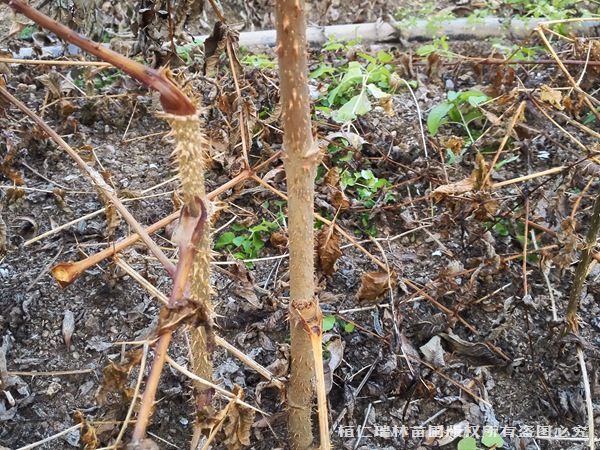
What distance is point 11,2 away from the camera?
78cm

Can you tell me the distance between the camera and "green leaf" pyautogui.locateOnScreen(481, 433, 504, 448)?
1.47 meters

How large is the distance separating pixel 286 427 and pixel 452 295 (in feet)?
2.26

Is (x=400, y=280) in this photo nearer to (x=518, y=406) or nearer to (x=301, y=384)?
(x=518, y=406)

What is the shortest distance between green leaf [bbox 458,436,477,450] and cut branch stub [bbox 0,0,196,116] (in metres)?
1.19

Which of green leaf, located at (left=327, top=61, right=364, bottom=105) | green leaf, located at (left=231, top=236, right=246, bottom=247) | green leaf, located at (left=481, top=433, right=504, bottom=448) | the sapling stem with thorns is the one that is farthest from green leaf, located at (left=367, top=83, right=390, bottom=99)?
the sapling stem with thorns

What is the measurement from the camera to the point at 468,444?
148 cm

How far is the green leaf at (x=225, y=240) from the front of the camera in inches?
79.4

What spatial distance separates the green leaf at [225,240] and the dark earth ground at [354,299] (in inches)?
3.3

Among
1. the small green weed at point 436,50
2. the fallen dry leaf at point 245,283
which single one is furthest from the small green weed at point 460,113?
the fallen dry leaf at point 245,283

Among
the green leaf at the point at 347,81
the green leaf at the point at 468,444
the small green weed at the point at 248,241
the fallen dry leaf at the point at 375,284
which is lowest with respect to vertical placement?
the green leaf at the point at 468,444

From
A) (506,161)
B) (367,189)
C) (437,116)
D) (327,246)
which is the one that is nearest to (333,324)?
(327,246)

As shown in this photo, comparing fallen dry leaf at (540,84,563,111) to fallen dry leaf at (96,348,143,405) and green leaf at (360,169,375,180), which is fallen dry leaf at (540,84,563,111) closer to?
green leaf at (360,169,375,180)

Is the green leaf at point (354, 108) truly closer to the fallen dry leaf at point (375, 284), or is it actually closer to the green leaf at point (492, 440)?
the fallen dry leaf at point (375, 284)

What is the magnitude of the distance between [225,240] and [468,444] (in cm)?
105
